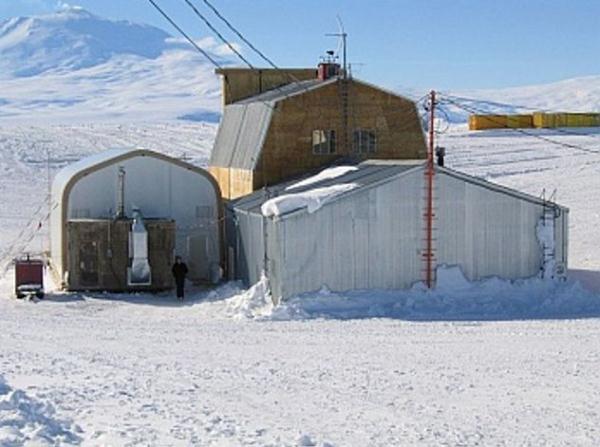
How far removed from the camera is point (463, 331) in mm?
20797

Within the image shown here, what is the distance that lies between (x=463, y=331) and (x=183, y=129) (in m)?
73.3

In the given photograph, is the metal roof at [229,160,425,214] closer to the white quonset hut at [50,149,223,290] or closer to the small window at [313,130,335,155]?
the white quonset hut at [50,149,223,290]

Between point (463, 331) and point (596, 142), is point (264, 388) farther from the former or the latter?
point (596, 142)

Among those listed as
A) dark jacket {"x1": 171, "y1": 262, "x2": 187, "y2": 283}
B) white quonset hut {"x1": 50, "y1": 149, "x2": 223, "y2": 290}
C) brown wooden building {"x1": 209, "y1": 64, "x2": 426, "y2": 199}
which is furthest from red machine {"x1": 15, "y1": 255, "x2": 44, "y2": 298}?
brown wooden building {"x1": 209, "y1": 64, "x2": 426, "y2": 199}

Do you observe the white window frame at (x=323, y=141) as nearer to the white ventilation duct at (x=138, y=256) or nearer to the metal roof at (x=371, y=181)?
the metal roof at (x=371, y=181)

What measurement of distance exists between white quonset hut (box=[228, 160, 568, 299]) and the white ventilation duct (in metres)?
2.70

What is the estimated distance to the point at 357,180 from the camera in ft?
85.5

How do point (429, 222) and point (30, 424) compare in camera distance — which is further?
point (429, 222)

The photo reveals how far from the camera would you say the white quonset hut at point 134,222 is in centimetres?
2739

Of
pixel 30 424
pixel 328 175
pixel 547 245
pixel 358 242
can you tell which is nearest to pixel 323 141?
pixel 328 175

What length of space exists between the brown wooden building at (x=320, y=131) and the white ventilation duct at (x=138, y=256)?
5.89 m

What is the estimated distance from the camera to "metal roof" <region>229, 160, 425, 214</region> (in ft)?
81.8

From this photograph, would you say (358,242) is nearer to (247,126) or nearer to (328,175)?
(328,175)

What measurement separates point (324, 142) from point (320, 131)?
0.35 metres
